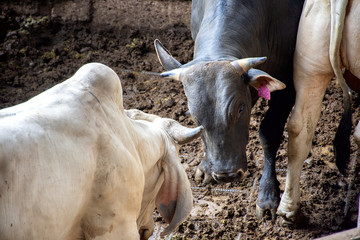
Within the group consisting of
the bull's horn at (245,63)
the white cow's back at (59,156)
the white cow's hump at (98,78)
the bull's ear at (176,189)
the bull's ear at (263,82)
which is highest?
the white cow's hump at (98,78)

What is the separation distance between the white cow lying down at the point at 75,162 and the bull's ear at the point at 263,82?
104 cm

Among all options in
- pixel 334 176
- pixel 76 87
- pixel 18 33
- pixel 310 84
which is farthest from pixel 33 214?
pixel 18 33

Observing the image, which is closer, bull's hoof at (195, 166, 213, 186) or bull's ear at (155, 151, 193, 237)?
bull's ear at (155, 151, 193, 237)

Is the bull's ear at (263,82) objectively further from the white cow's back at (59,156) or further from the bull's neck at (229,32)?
the white cow's back at (59,156)

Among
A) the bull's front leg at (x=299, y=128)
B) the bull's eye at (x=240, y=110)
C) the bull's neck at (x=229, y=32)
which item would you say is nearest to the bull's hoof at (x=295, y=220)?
the bull's front leg at (x=299, y=128)

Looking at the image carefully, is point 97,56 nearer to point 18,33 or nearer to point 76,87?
point 18,33

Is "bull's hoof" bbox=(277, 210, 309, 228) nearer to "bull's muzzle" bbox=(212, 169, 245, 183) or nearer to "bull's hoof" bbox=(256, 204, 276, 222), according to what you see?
"bull's hoof" bbox=(256, 204, 276, 222)

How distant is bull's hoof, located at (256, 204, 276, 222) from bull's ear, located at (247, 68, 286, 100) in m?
0.92

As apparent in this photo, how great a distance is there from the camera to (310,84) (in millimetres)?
3541

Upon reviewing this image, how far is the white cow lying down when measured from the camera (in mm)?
1607

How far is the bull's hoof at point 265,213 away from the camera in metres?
3.84

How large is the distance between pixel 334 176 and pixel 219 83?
1.50 meters

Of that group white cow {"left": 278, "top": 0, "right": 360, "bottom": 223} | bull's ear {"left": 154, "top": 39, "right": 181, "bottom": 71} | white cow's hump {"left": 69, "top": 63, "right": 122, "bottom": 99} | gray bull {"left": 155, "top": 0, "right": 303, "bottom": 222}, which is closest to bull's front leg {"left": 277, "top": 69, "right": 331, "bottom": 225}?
white cow {"left": 278, "top": 0, "right": 360, "bottom": 223}

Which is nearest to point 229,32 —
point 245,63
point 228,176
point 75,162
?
point 245,63
